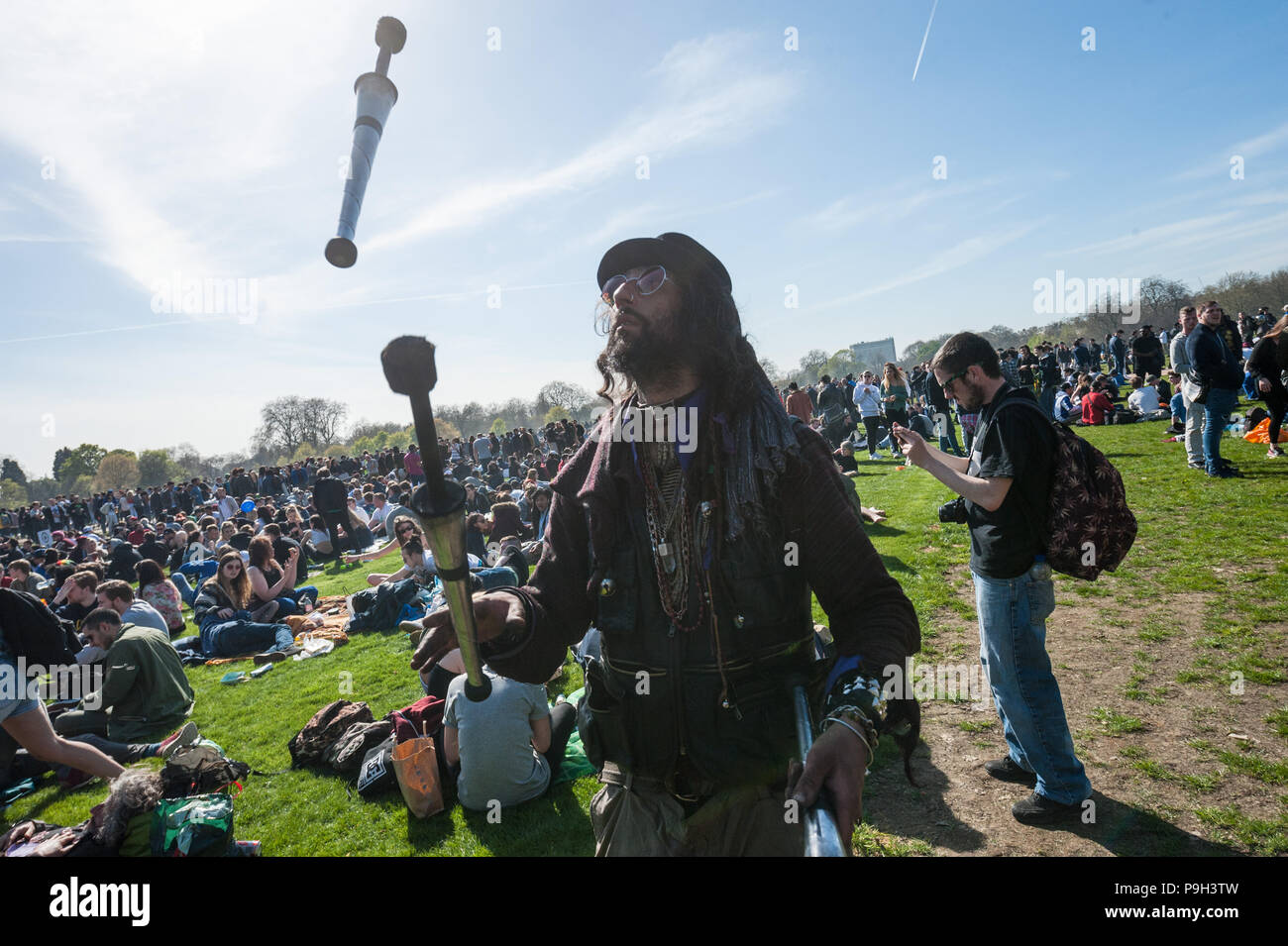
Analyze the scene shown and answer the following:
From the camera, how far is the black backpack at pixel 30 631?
525cm

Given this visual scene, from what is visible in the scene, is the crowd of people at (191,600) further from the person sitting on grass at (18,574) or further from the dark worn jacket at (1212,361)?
the dark worn jacket at (1212,361)

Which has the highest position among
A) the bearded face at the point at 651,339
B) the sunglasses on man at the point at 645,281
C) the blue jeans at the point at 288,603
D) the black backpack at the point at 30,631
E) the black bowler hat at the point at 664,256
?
the black bowler hat at the point at 664,256

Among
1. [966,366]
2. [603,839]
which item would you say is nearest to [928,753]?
[966,366]

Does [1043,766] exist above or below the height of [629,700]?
below

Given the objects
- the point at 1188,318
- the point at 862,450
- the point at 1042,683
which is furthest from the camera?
the point at 862,450

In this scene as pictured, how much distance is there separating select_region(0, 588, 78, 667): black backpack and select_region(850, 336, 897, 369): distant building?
14962 cm

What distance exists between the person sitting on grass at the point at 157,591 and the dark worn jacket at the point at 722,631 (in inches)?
472

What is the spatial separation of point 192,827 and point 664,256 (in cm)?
454

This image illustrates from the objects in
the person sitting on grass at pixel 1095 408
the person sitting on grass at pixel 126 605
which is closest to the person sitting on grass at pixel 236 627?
the person sitting on grass at pixel 126 605

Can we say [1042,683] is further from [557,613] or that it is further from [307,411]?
[307,411]

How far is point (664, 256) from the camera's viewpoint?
2.28m

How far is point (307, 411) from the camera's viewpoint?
286 ft

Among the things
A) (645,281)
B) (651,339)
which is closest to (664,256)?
(645,281)
